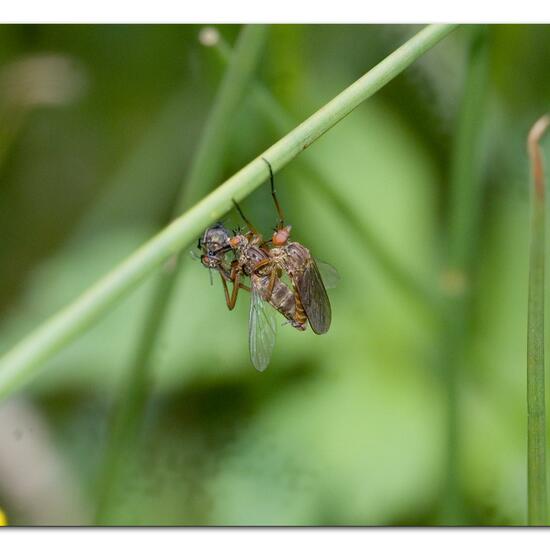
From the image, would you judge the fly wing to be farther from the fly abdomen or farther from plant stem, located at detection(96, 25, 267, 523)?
plant stem, located at detection(96, 25, 267, 523)

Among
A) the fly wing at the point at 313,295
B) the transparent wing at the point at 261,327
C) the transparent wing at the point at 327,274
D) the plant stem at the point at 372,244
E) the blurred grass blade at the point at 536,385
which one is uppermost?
the plant stem at the point at 372,244

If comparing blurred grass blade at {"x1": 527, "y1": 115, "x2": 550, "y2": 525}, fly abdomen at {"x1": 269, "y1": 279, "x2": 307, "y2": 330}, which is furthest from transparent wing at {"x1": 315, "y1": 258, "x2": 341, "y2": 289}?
blurred grass blade at {"x1": 527, "y1": 115, "x2": 550, "y2": 525}

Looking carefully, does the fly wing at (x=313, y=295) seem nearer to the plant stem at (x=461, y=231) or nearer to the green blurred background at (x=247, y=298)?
the green blurred background at (x=247, y=298)

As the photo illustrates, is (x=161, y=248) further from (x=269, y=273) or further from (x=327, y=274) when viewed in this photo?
(x=327, y=274)

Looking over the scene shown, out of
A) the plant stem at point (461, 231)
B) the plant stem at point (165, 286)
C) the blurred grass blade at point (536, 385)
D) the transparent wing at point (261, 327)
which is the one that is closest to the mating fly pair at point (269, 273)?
the transparent wing at point (261, 327)

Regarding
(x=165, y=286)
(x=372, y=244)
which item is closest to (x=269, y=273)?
(x=165, y=286)
